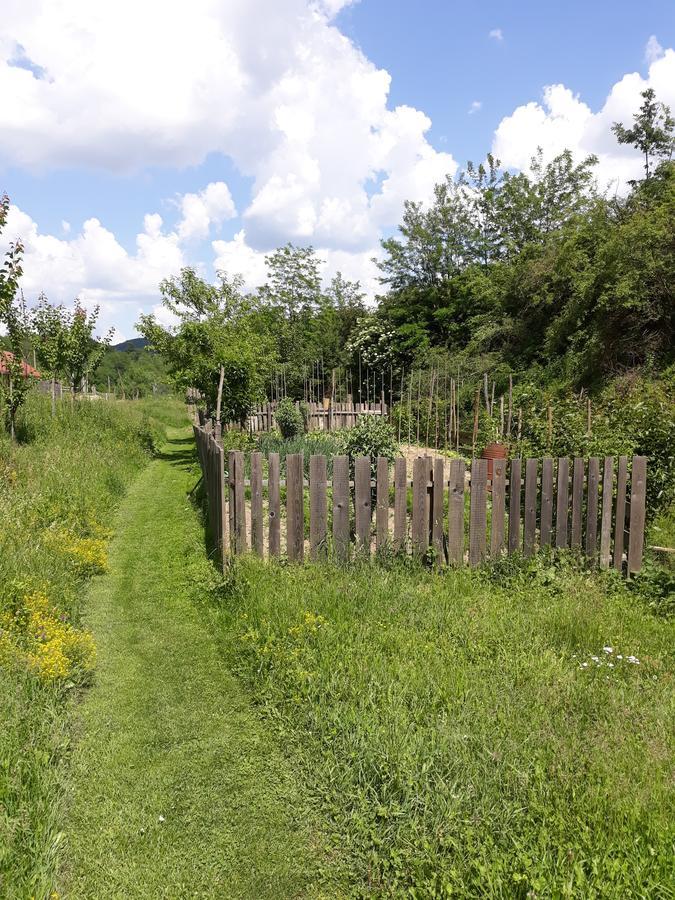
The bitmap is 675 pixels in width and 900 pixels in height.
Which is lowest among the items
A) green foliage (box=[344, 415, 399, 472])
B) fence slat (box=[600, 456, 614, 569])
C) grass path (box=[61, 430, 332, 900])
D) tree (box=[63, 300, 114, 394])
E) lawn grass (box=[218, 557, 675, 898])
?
grass path (box=[61, 430, 332, 900])

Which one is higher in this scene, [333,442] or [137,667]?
[333,442]

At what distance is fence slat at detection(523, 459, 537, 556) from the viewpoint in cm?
532

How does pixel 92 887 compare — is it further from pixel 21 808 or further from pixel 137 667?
pixel 137 667

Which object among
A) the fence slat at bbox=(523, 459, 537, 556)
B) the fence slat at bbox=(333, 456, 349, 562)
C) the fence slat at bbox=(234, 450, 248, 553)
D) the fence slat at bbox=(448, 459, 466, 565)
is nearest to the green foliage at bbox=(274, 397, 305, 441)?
the fence slat at bbox=(234, 450, 248, 553)

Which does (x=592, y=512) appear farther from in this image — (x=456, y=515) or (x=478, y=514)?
(x=456, y=515)

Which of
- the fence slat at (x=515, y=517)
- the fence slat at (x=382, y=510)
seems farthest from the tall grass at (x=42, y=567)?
the fence slat at (x=515, y=517)

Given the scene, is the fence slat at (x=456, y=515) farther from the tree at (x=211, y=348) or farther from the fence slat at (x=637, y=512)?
the tree at (x=211, y=348)

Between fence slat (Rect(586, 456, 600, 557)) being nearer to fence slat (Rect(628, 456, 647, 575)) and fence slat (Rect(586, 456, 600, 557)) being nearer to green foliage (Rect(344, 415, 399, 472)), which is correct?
fence slat (Rect(628, 456, 647, 575))

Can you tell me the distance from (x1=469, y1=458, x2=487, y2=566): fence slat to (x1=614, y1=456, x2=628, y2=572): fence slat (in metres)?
1.36

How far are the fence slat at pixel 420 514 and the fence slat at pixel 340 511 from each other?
2.30 ft

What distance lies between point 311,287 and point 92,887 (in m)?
36.3

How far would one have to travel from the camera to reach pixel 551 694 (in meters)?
3.17

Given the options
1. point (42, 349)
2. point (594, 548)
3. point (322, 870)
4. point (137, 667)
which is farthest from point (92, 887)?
point (42, 349)

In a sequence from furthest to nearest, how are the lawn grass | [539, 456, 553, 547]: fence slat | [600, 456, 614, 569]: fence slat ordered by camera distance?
1. [600, 456, 614, 569]: fence slat
2. [539, 456, 553, 547]: fence slat
3. the lawn grass
